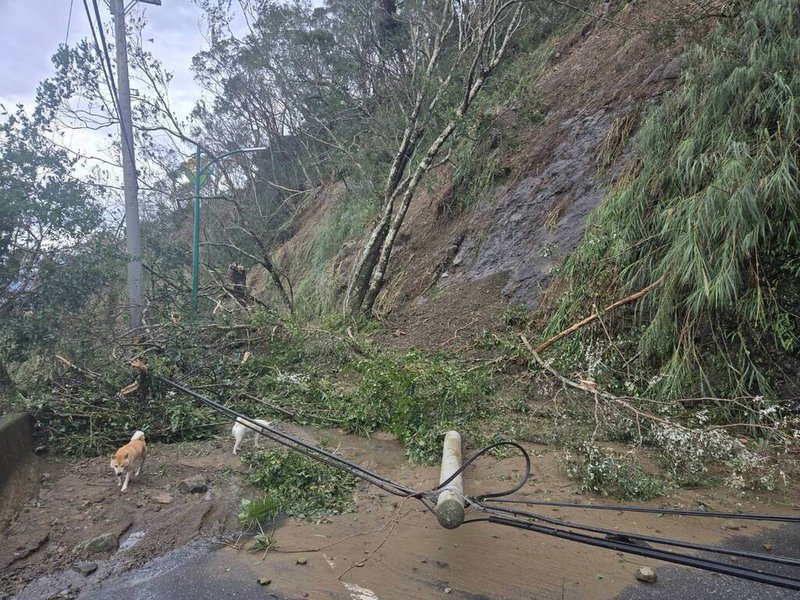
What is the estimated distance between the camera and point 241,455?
5414 mm

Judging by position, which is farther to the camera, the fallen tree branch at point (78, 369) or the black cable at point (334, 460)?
the fallen tree branch at point (78, 369)

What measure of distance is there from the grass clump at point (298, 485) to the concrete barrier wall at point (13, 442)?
6.21ft

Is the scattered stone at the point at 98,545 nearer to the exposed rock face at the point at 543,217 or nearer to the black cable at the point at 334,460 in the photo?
the black cable at the point at 334,460

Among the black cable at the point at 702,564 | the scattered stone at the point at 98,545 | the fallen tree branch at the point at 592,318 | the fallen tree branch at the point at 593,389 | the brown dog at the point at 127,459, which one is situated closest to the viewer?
the black cable at the point at 702,564

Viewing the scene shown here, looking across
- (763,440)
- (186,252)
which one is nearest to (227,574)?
(763,440)

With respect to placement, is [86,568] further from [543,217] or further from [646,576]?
[543,217]

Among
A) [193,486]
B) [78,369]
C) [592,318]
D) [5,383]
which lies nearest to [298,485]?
[193,486]

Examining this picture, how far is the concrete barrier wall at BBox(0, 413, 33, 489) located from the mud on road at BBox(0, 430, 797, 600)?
0.26 meters

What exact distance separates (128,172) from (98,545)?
656 cm

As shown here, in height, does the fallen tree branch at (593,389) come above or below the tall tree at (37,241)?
below

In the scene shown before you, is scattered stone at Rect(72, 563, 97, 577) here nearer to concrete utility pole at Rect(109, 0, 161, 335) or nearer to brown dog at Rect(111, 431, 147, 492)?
brown dog at Rect(111, 431, 147, 492)

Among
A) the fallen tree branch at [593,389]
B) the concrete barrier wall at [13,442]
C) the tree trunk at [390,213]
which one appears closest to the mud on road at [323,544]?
the concrete barrier wall at [13,442]

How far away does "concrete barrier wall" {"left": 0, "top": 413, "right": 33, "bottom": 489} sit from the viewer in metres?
4.60

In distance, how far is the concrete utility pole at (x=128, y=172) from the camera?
27.9ft
